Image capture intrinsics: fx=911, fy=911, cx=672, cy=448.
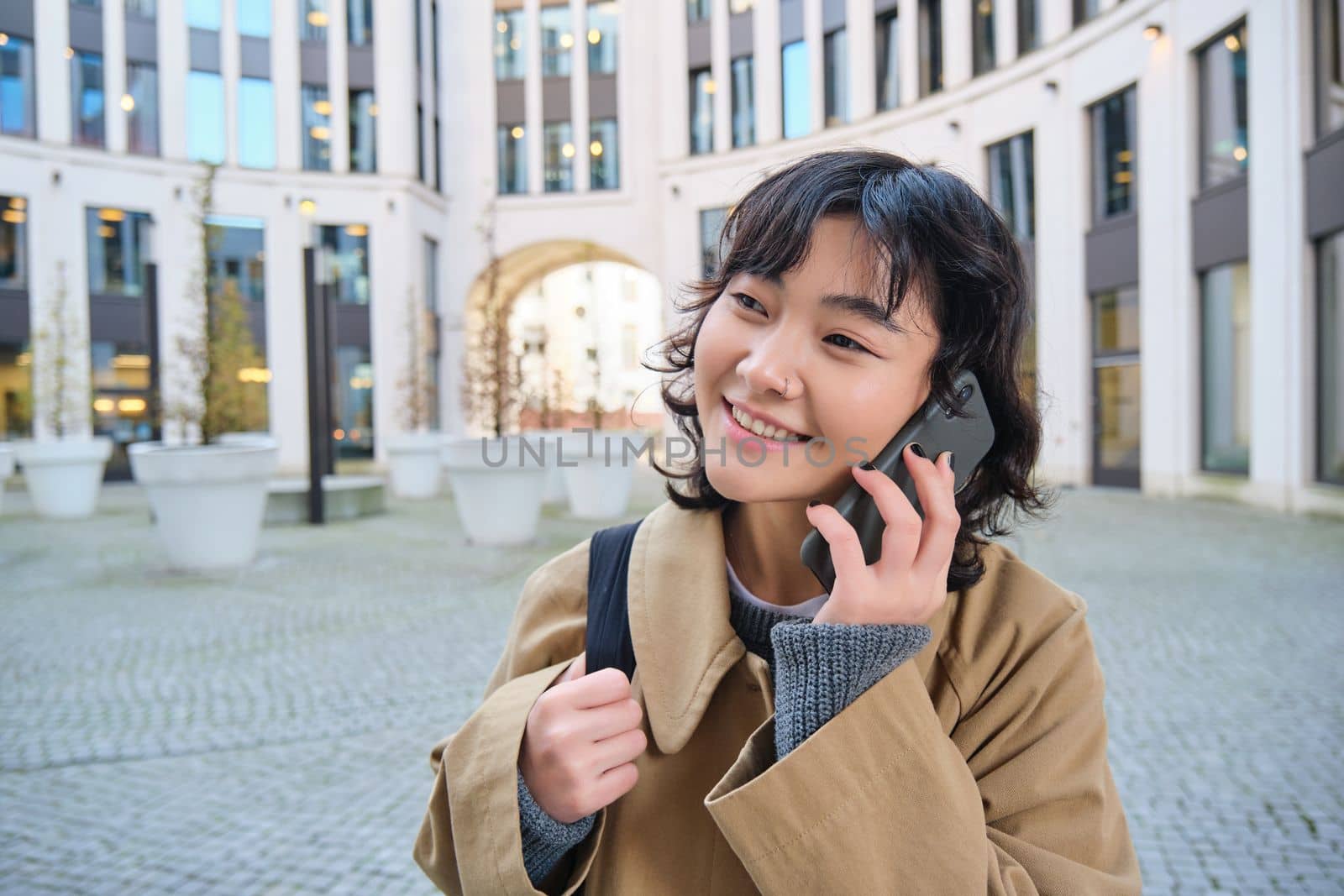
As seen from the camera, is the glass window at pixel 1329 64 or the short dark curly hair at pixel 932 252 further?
the glass window at pixel 1329 64

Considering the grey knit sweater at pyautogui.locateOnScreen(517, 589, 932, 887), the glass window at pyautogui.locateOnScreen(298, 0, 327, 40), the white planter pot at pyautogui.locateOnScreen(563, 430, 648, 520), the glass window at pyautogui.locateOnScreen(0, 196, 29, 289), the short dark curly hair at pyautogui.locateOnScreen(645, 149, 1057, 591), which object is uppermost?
the glass window at pyautogui.locateOnScreen(298, 0, 327, 40)

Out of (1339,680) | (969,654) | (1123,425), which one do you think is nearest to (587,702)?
(969,654)

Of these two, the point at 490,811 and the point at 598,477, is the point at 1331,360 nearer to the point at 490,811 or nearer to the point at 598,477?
the point at 598,477

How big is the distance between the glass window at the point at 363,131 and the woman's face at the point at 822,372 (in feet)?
87.5

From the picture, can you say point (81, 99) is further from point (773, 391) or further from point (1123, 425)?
point (773, 391)

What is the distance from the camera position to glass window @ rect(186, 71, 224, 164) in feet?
74.4

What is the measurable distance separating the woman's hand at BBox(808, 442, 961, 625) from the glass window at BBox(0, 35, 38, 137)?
77.4 ft

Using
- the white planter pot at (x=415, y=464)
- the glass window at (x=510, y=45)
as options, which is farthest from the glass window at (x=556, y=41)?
the white planter pot at (x=415, y=464)

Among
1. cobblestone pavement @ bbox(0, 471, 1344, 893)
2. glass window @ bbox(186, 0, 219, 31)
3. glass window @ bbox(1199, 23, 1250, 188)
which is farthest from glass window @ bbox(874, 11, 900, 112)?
glass window @ bbox(186, 0, 219, 31)

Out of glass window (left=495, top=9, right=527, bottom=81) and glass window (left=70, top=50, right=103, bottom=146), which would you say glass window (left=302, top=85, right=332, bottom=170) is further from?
glass window (left=495, top=9, right=527, bottom=81)

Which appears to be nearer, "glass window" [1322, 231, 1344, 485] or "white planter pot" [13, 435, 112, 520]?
"glass window" [1322, 231, 1344, 485]

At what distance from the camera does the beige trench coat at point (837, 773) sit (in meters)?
1.04

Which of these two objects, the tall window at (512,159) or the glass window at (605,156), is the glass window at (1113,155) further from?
the tall window at (512,159)

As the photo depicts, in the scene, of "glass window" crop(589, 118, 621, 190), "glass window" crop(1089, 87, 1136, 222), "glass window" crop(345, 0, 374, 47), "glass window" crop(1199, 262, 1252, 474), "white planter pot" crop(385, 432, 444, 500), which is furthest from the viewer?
"glass window" crop(589, 118, 621, 190)
